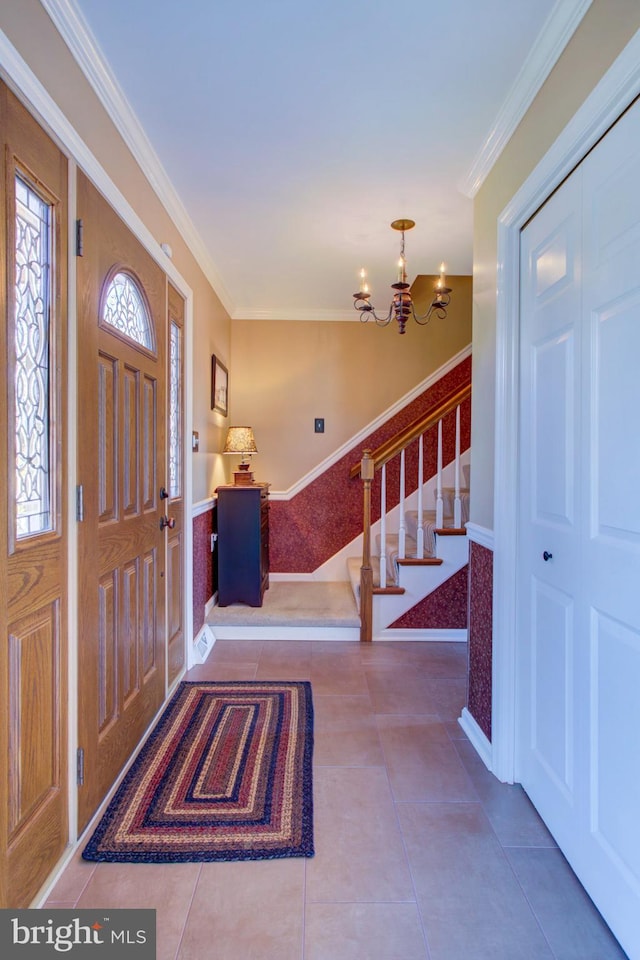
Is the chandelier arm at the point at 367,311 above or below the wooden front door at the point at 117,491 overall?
above

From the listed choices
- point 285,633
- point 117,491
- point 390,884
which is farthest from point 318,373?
point 390,884

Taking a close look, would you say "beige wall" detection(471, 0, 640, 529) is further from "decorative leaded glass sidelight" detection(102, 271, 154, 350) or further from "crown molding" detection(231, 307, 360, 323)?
"crown molding" detection(231, 307, 360, 323)

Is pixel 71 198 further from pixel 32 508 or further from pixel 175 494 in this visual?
pixel 175 494

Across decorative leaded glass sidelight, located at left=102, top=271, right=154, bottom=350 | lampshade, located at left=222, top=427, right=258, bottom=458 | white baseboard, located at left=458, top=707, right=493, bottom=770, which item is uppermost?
decorative leaded glass sidelight, located at left=102, top=271, right=154, bottom=350

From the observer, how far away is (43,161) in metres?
1.32

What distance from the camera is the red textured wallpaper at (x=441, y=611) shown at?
3314 millimetres

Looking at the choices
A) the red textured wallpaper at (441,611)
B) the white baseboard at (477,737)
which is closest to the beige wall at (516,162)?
the white baseboard at (477,737)

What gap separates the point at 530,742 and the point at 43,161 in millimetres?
2321

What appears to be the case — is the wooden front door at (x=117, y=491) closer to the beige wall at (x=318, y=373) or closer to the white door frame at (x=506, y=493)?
the white door frame at (x=506, y=493)

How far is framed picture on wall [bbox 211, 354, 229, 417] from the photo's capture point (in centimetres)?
356

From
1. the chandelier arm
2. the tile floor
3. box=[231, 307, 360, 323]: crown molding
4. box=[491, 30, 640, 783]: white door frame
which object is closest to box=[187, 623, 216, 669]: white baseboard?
the tile floor

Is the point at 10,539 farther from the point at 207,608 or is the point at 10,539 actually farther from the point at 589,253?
the point at 207,608

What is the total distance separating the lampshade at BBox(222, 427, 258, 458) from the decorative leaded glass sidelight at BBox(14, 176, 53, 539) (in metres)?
2.45

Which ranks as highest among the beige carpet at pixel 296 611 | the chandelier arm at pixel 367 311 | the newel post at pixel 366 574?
the chandelier arm at pixel 367 311
